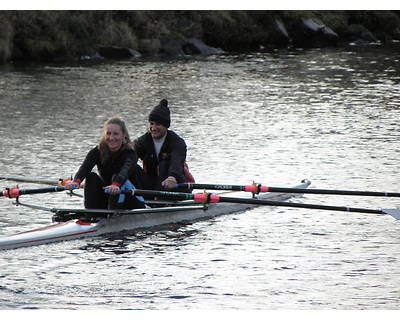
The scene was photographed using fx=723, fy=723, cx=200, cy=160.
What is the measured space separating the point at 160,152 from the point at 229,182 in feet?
9.24

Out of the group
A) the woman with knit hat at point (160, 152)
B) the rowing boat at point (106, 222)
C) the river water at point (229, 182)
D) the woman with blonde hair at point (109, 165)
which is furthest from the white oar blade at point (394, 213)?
the woman with blonde hair at point (109, 165)

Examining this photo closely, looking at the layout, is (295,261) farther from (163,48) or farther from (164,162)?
(163,48)

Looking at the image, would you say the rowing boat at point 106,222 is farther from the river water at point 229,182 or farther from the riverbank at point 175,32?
the riverbank at point 175,32

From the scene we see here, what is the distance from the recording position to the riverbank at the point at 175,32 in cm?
3362

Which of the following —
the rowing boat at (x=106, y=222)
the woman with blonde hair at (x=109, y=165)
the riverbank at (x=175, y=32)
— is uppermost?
the riverbank at (x=175, y=32)

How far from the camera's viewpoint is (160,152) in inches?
366

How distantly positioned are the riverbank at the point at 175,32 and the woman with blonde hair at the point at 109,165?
2459 centimetres

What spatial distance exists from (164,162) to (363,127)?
373 inches

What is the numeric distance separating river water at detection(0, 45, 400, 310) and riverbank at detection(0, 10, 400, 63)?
529cm

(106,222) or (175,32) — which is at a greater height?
(175,32)

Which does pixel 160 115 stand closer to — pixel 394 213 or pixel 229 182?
pixel 229 182

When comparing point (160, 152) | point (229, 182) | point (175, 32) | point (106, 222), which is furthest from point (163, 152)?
point (175, 32)

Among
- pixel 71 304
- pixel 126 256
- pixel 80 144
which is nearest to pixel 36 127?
pixel 80 144

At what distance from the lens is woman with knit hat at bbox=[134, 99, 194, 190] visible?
916 centimetres
